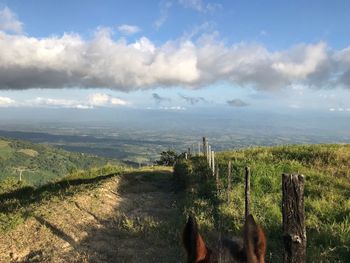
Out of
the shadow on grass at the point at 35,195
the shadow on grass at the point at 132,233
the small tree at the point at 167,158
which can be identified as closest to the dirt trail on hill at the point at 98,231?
the shadow on grass at the point at 132,233

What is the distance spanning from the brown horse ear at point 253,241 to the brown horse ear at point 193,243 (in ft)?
0.88

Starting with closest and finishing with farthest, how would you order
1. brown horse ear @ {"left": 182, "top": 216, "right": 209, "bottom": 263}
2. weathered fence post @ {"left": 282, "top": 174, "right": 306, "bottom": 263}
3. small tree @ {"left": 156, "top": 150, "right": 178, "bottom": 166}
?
brown horse ear @ {"left": 182, "top": 216, "right": 209, "bottom": 263}, weathered fence post @ {"left": 282, "top": 174, "right": 306, "bottom": 263}, small tree @ {"left": 156, "top": 150, "right": 178, "bottom": 166}

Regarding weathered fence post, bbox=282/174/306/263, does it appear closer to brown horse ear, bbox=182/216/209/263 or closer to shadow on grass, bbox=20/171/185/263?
brown horse ear, bbox=182/216/209/263

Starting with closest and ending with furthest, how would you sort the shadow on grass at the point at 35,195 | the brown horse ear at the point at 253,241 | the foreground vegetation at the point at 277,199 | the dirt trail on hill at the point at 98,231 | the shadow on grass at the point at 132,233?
1. the brown horse ear at the point at 253,241
2. the foreground vegetation at the point at 277,199
3. the shadow on grass at the point at 132,233
4. the dirt trail on hill at the point at 98,231
5. the shadow on grass at the point at 35,195

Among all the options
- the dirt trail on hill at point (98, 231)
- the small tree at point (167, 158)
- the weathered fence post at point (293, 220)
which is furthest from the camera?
the small tree at point (167, 158)

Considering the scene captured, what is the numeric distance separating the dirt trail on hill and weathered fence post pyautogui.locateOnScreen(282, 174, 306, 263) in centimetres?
780

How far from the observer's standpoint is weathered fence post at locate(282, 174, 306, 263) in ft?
13.3

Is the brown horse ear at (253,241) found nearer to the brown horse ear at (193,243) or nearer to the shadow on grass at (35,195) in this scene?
the brown horse ear at (193,243)

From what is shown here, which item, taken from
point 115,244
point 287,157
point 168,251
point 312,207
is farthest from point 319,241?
point 287,157

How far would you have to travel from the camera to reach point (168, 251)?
479 inches

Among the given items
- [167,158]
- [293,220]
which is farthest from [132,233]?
[167,158]

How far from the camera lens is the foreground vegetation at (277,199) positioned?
11.0 m

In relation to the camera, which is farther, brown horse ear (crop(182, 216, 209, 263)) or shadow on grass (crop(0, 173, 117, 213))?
shadow on grass (crop(0, 173, 117, 213))

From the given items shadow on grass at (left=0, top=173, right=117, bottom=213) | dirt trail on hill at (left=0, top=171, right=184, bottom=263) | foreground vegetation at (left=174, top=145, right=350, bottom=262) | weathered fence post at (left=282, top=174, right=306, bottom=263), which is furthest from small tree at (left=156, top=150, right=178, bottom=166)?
weathered fence post at (left=282, top=174, right=306, bottom=263)
